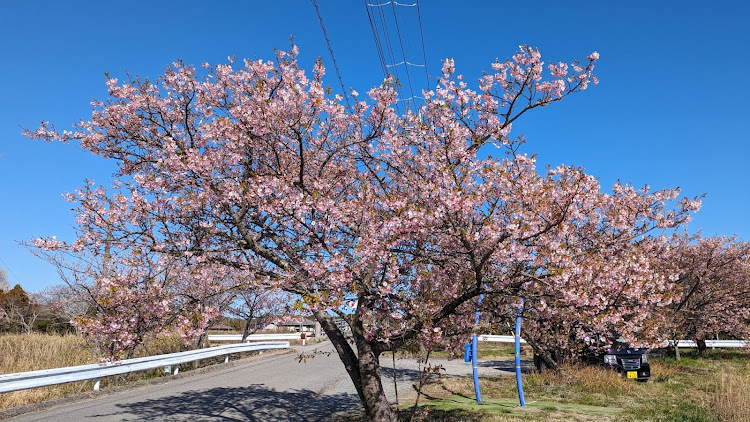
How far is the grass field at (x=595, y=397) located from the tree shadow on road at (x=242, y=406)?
84.9 inches

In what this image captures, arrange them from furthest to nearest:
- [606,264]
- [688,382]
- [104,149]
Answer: [688,382] → [104,149] → [606,264]

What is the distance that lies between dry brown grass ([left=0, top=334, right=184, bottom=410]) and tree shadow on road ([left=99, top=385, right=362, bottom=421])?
1839 millimetres

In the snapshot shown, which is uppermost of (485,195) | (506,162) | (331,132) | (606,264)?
(331,132)

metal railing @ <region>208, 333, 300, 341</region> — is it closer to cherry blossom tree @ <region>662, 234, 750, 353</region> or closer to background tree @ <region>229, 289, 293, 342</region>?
background tree @ <region>229, 289, 293, 342</region>

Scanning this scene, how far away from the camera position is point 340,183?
8.43 m

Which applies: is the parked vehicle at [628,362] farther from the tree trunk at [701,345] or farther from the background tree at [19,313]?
the background tree at [19,313]

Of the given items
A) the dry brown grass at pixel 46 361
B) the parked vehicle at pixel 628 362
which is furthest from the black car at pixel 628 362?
the dry brown grass at pixel 46 361

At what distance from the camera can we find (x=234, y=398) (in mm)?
11742

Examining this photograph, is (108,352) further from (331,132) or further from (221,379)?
(221,379)

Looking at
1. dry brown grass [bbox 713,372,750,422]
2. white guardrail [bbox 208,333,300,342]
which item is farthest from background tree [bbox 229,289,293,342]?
dry brown grass [bbox 713,372,750,422]

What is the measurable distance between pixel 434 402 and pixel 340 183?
617 centimetres

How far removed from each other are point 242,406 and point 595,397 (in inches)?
333

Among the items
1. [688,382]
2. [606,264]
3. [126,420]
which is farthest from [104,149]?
[688,382]

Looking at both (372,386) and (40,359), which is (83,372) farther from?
(372,386)
